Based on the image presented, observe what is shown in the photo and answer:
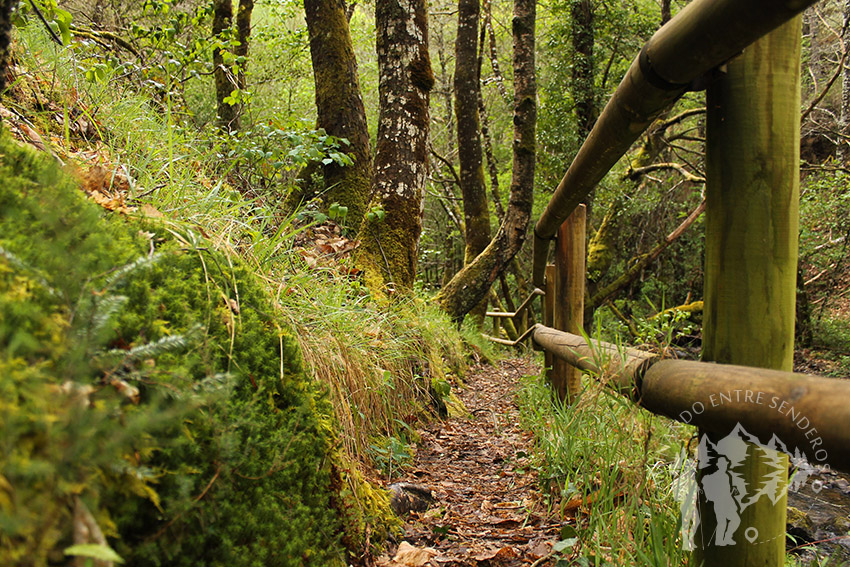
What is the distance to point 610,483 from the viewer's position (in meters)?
1.92

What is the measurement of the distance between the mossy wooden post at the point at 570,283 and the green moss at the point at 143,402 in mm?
1972

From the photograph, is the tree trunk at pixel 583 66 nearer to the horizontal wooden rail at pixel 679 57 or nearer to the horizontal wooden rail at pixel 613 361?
the horizontal wooden rail at pixel 613 361

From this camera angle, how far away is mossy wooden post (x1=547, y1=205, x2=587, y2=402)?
3080mm

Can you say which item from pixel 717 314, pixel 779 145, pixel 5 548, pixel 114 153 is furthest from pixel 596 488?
pixel 114 153

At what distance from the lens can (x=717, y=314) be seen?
127 cm

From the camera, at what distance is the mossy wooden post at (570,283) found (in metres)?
3.08

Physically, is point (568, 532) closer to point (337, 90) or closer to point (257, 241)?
point (257, 241)

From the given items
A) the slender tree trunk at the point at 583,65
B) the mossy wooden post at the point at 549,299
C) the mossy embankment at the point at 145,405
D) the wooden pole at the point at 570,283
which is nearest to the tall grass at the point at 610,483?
the wooden pole at the point at 570,283

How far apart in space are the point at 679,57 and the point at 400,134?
3690 millimetres

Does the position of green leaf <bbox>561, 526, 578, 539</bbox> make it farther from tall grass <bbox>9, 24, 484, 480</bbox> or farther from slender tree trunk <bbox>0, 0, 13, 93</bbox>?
slender tree trunk <bbox>0, 0, 13, 93</bbox>

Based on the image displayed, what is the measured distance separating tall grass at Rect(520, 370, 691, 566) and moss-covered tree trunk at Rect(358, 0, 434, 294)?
7.31ft

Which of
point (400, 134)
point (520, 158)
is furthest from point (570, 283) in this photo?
point (520, 158)

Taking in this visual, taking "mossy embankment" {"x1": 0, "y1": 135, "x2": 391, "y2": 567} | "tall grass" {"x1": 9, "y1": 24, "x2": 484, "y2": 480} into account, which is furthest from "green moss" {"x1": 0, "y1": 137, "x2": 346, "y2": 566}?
"tall grass" {"x1": 9, "y1": 24, "x2": 484, "y2": 480}

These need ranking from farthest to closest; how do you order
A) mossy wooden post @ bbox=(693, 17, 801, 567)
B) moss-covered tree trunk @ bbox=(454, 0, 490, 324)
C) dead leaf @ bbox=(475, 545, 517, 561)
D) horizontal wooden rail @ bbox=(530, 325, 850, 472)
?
moss-covered tree trunk @ bbox=(454, 0, 490, 324), dead leaf @ bbox=(475, 545, 517, 561), mossy wooden post @ bbox=(693, 17, 801, 567), horizontal wooden rail @ bbox=(530, 325, 850, 472)
